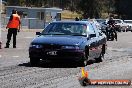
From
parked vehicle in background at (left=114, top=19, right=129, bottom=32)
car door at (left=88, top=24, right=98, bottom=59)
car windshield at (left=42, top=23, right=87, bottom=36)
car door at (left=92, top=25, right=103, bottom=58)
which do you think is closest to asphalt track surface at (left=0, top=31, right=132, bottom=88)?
car door at (left=88, top=24, right=98, bottom=59)

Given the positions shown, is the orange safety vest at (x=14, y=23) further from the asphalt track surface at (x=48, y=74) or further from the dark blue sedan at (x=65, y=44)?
the dark blue sedan at (x=65, y=44)

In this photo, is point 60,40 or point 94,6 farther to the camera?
point 94,6

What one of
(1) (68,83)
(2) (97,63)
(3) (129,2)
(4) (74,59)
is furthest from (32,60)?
(3) (129,2)

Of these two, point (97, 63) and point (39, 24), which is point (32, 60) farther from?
point (39, 24)

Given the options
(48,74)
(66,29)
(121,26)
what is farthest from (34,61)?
(121,26)

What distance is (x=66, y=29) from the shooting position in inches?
652

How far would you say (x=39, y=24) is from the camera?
5975 cm

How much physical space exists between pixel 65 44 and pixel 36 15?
155 ft

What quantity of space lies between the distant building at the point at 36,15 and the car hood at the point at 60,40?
43.1 metres

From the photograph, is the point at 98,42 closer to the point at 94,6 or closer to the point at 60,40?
the point at 60,40

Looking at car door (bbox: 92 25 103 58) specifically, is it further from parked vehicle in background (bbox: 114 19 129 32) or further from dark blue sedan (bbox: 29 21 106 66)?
parked vehicle in background (bbox: 114 19 129 32)

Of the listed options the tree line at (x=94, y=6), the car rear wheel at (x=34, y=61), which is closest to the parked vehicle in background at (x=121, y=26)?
the tree line at (x=94, y=6)

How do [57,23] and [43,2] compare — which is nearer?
[57,23]

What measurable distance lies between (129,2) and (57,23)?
8929cm
